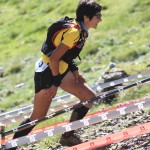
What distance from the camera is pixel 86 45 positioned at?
25.8 metres

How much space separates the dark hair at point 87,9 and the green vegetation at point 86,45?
5086 millimetres

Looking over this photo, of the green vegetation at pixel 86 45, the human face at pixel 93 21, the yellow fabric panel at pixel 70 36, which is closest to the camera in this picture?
the yellow fabric panel at pixel 70 36

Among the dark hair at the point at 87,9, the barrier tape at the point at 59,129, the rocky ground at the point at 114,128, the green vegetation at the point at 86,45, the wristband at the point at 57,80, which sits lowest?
the barrier tape at the point at 59,129

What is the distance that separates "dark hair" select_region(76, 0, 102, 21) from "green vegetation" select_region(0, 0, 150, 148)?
16.7 ft

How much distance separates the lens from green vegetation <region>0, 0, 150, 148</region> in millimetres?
19562

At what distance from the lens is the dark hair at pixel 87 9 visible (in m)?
7.82

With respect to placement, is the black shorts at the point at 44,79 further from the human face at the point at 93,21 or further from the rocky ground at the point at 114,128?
the rocky ground at the point at 114,128

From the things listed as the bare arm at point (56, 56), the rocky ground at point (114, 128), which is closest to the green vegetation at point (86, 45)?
the rocky ground at point (114, 128)

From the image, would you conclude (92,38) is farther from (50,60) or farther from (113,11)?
(50,60)

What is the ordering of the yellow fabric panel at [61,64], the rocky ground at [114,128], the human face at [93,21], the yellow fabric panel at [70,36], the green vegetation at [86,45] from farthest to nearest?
1. the green vegetation at [86,45]
2. the rocky ground at [114,128]
3. the yellow fabric panel at [61,64]
4. the human face at [93,21]
5. the yellow fabric panel at [70,36]

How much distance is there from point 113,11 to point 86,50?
809cm

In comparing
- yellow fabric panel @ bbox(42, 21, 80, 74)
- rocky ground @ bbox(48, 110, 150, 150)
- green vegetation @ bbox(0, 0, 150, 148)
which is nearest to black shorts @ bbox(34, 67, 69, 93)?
yellow fabric panel @ bbox(42, 21, 80, 74)

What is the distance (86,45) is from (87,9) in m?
18.0

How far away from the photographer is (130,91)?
43.1 feet
